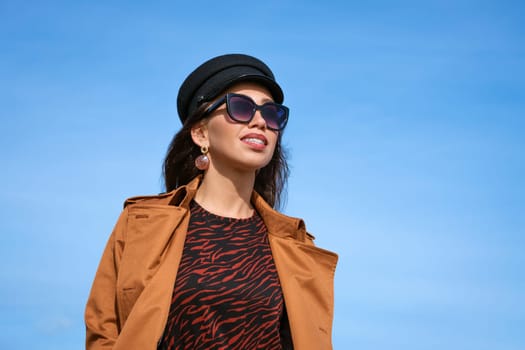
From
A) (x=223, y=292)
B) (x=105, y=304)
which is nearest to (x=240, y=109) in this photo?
(x=223, y=292)

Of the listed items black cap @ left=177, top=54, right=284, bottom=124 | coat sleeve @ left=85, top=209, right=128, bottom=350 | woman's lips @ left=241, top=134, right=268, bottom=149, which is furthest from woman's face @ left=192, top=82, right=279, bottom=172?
coat sleeve @ left=85, top=209, right=128, bottom=350

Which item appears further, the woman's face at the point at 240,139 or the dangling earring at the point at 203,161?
the dangling earring at the point at 203,161

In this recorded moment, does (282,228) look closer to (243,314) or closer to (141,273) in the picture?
(243,314)

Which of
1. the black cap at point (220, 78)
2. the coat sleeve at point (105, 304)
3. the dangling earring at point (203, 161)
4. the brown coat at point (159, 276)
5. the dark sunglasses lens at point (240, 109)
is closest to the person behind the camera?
the brown coat at point (159, 276)

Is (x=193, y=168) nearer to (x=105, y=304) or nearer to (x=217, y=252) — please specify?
(x=217, y=252)

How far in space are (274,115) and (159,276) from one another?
5.16 ft

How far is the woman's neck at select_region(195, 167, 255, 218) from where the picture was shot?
18.3 ft

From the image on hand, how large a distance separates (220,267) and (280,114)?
52.4 inches

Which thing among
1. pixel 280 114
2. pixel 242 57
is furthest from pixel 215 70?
pixel 280 114

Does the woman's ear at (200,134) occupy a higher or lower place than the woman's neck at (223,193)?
higher

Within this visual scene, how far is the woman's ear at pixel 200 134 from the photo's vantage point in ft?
18.5

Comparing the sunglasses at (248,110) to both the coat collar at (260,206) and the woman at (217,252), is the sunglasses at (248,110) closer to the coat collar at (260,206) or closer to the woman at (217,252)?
the woman at (217,252)

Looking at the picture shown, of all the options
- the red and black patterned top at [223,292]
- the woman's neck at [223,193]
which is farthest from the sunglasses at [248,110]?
the red and black patterned top at [223,292]

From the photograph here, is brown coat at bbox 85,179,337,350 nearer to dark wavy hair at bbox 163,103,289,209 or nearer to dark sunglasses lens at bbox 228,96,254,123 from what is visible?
dark wavy hair at bbox 163,103,289,209
